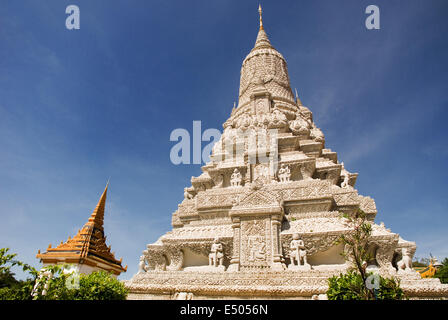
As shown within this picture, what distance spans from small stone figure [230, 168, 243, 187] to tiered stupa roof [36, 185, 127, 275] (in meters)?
11.8

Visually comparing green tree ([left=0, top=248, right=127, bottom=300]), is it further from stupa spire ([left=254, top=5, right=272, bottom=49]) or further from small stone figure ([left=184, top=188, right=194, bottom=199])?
stupa spire ([left=254, top=5, right=272, bottom=49])

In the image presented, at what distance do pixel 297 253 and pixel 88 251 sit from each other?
1575 cm

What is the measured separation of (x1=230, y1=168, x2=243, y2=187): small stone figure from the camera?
624 inches

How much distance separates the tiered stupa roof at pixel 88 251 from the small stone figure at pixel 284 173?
560 inches

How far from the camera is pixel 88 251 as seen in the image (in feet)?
66.6

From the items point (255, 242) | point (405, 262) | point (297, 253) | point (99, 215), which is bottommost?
point (405, 262)

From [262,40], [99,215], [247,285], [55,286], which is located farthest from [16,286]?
[262,40]

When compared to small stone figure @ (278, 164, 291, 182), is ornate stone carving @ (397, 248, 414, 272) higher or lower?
lower

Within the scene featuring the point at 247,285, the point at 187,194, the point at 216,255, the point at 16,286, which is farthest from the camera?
the point at 187,194

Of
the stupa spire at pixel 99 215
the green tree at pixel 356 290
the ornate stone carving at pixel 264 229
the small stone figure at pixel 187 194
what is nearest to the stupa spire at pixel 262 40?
the ornate stone carving at pixel 264 229

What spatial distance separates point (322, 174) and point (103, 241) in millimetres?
17135

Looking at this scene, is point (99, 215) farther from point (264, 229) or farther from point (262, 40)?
point (262, 40)

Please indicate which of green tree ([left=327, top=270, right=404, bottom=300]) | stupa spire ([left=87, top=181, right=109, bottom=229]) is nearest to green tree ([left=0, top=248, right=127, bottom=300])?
green tree ([left=327, top=270, right=404, bottom=300])
